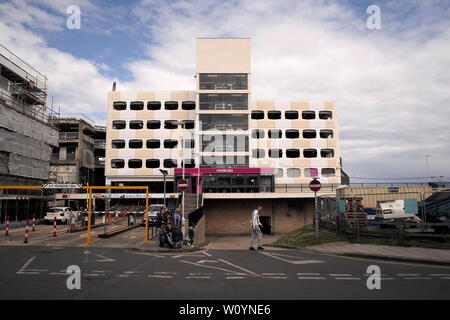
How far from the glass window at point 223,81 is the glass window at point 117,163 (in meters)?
16.5

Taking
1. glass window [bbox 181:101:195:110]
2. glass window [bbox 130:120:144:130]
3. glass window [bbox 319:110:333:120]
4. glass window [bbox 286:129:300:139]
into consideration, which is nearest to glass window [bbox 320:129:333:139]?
glass window [bbox 319:110:333:120]

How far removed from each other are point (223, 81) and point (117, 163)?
20260 mm

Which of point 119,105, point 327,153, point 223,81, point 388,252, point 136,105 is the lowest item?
point 388,252

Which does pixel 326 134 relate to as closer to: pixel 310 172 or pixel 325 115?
pixel 325 115

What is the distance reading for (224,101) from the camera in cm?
4900

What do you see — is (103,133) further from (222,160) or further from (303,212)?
(303,212)

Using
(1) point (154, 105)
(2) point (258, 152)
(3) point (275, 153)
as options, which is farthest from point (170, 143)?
(3) point (275, 153)

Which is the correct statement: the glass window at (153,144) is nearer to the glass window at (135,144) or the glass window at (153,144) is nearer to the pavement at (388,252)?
the glass window at (135,144)

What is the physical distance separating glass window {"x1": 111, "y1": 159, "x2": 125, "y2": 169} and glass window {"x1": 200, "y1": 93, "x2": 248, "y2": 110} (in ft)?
49.6

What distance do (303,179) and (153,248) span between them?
40.2 meters

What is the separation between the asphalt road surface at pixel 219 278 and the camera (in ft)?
22.1

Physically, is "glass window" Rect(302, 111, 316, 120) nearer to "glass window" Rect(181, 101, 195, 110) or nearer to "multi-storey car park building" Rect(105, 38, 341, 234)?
"multi-storey car park building" Rect(105, 38, 341, 234)

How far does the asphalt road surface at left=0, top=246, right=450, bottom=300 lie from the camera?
265 inches

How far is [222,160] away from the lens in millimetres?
47500
